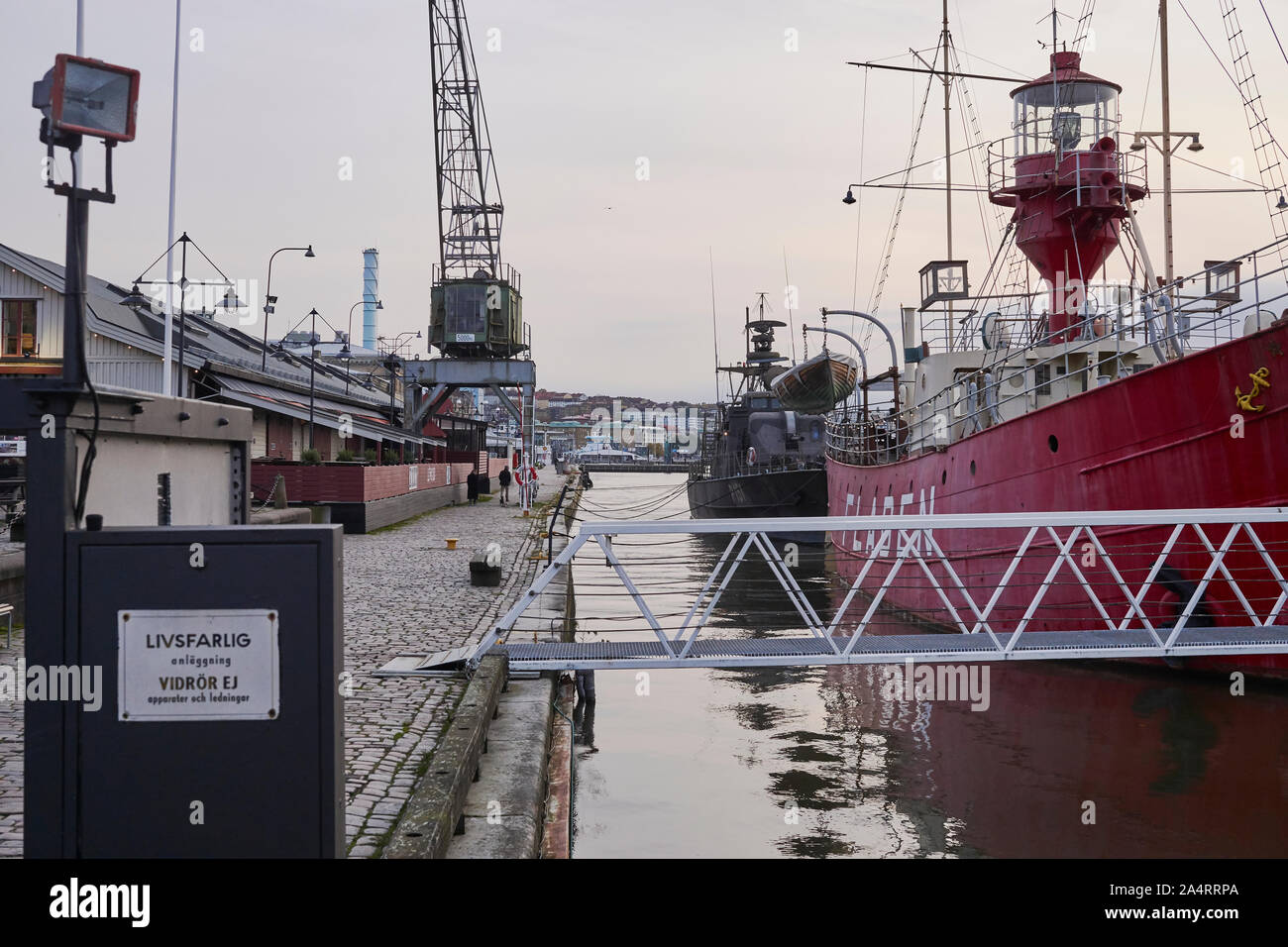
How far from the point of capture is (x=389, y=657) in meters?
11.5

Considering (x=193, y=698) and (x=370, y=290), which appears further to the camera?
(x=370, y=290)

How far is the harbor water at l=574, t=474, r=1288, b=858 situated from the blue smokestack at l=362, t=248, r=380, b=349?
114670mm

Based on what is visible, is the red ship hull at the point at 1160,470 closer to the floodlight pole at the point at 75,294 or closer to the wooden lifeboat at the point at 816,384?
the floodlight pole at the point at 75,294

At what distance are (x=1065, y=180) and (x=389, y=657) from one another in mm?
14091

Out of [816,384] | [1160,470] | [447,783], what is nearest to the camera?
[447,783]

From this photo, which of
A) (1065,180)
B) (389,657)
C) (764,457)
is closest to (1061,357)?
(1065,180)

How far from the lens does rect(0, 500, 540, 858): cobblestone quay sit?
6.48 m

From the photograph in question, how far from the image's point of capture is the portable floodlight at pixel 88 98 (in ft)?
11.7

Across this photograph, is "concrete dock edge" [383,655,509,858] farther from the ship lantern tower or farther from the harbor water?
the ship lantern tower

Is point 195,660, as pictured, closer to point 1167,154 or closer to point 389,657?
point 389,657

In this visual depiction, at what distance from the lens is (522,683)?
35.0 ft
